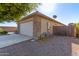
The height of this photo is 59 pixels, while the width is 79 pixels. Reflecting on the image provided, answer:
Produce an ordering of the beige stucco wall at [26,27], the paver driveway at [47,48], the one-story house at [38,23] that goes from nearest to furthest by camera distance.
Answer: the paver driveway at [47,48] < the one-story house at [38,23] < the beige stucco wall at [26,27]

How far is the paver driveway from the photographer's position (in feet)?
19.9

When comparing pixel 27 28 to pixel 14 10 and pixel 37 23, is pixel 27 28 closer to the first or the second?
pixel 37 23

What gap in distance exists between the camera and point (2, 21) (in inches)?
249

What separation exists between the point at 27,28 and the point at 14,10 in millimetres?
779

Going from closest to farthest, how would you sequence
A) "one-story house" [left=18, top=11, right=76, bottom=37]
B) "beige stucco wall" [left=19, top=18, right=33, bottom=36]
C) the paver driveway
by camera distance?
the paver driveway
"one-story house" [left=18, top=11, right=76, bottom=37]
"beige stucco wall" [left=19, top=18, right=33, bottom=36]

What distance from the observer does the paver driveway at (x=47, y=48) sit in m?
6.06

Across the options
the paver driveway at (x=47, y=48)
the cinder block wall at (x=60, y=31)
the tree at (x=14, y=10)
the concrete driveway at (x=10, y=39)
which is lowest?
the paver driveway at (x=47, y=48)

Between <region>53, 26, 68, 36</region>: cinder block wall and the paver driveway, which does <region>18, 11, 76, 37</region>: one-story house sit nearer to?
<region>53, 26, 68, 36</region>: cinder block wall

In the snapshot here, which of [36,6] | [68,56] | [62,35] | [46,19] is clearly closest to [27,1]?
[36,6]

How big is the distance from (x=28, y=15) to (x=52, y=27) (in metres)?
0.93

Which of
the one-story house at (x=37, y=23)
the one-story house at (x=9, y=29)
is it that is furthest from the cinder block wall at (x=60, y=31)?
the one-story house at (x=9, y=29)

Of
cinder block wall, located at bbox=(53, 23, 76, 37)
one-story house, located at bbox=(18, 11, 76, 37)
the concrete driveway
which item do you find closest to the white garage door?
one-story house, located at bbox=(18, 11, 76, 37)

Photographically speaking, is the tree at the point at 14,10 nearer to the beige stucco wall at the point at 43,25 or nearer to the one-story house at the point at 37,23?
the one-story house at the point at 37,23

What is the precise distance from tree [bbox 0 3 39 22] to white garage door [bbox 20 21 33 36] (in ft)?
1.03
